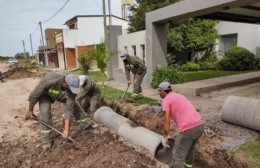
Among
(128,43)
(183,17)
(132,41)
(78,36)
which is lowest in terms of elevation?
(128,43)

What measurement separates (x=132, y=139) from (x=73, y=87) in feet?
5.13

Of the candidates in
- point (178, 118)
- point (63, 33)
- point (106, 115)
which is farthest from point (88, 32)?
point (178, 118)

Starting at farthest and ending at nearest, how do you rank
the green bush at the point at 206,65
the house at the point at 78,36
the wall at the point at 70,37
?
the house at the point at 78,36
the wall at the point at 70,37
the green bush at the point at 206,65

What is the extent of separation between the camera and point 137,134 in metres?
5.21

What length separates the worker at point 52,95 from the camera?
15.6 ft

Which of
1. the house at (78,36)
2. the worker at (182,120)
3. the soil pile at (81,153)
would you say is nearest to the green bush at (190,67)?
the soil pile at (81,153)

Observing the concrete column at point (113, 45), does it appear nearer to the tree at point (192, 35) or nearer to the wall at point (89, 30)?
the tree at point (192, 35)

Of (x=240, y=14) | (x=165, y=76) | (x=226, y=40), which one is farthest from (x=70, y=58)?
(x=240, y=14)

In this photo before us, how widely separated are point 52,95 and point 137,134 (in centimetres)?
180

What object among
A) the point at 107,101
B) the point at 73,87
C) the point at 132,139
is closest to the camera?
the point at 73,87

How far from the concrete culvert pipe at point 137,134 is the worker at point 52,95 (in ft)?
3.95

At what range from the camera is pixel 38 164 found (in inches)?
186

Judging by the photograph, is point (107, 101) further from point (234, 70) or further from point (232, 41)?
point (232, 41)

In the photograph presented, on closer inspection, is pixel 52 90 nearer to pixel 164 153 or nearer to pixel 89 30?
pixel 164 153
